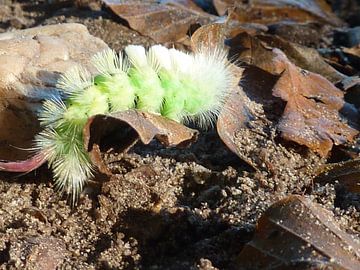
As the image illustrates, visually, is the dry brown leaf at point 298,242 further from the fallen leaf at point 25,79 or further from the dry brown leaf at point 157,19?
the dry brown leaf at point 157,19

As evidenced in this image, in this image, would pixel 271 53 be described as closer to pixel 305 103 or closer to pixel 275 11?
pixel 305 103

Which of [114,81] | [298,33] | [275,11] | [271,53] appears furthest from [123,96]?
[275,11]

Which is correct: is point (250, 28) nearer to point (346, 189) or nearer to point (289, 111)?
point (289, 111)

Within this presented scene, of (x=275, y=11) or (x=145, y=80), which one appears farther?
(x=275, y=11)

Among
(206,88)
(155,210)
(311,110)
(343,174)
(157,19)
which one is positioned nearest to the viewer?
(155,210)

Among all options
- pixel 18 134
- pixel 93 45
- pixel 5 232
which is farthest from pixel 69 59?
pixel 5 232
